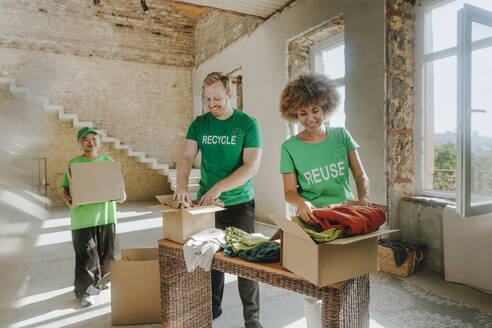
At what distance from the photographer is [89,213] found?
2.77 metres

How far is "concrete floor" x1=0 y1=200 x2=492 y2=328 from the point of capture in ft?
8.00

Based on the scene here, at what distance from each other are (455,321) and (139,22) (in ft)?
31.3

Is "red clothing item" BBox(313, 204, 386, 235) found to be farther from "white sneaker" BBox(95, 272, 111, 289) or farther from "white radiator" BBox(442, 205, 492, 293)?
"white radiator" BBox(442, 205, 492, 293)

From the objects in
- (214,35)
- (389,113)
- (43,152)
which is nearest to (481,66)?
(389,113)

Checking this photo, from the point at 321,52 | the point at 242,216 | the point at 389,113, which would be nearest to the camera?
the point at 242,216

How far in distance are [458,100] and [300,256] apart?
2188 millimetres

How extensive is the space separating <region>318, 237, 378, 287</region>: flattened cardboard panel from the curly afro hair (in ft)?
2.53

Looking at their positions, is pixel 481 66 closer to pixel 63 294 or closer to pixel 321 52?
pixel 321 52

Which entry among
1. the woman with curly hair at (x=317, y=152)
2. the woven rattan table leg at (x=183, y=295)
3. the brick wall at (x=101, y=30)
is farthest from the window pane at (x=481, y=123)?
the brick wall at (x=101, y=30)

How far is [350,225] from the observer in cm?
118

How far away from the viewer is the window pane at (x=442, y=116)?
3426 millimetres

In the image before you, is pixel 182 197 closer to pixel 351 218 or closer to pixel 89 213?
pixel 351 218

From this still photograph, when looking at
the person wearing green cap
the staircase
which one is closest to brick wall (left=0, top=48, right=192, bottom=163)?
the staircase

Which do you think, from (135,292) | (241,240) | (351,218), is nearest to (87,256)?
(135,292)
